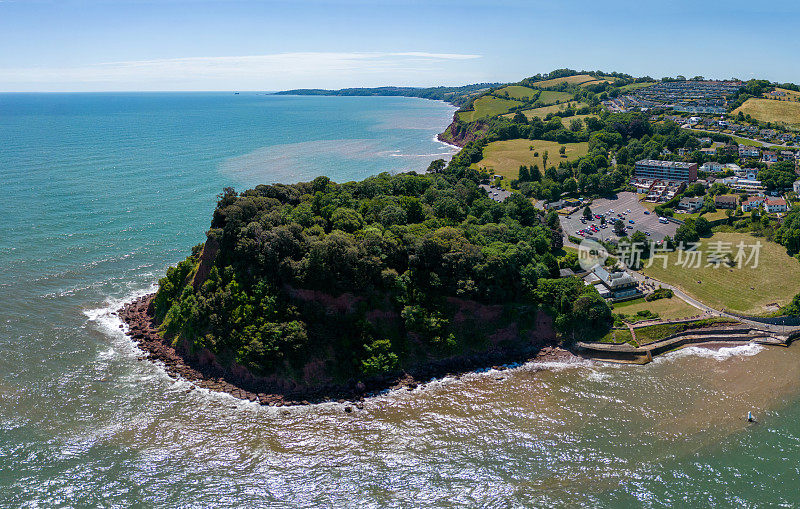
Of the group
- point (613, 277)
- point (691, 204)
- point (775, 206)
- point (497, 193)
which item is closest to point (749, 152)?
point (775, 206)

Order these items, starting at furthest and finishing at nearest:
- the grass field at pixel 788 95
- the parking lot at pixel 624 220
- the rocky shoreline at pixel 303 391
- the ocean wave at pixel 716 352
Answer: the grass field at pixel 788 95 < the parking lot at pixel 624 220 < the ocean wave at pixel 716 352 < the rocky shoreline at pixel 303 391

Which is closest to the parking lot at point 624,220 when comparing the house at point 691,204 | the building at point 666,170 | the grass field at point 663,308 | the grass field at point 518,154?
the house at point 691,204

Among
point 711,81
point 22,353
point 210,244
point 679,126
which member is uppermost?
point 711,81

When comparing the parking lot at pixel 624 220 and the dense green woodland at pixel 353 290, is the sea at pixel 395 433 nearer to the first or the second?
the dense green woodland at pixel 353 290

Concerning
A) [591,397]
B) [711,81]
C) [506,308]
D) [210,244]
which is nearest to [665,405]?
[591,397]

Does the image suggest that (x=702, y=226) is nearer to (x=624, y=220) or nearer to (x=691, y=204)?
(x=624, y=220)

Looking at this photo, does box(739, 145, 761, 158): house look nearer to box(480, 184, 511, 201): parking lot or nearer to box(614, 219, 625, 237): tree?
box(614, 219, 625, 237): tree

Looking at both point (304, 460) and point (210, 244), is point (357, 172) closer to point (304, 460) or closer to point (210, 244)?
point (210, 244)
